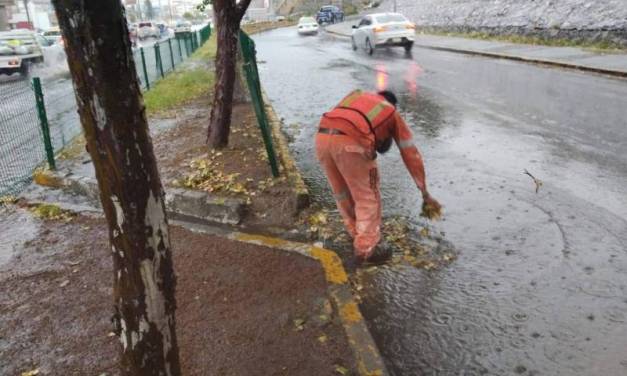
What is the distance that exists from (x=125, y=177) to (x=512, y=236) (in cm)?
370

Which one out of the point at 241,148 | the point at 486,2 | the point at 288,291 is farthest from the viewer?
the point at 486,2

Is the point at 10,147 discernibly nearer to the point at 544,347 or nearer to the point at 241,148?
the point at 241,148

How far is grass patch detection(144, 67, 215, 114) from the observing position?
11656mm

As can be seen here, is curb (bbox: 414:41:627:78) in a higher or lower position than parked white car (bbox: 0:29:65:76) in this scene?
lower

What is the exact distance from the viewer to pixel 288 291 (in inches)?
151

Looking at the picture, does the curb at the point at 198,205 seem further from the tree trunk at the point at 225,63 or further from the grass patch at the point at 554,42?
the grass patch at the point at 554,42

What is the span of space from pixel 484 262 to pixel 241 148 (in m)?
3.78

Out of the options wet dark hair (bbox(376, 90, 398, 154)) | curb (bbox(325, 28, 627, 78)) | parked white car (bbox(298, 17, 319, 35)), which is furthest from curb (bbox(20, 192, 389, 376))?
parked white car (bbox(298, 17, 319, 35))

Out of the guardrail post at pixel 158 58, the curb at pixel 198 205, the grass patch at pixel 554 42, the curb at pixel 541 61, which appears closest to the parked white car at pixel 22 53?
the guardrail post at pixel 158 58

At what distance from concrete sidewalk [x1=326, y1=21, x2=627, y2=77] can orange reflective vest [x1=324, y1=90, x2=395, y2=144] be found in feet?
35.3

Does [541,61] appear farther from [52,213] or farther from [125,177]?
[125,177]

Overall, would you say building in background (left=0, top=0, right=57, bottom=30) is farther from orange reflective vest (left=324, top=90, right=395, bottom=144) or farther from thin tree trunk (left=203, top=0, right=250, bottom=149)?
orange reflective vest (left=324, top=90, right=395, bottom=144)

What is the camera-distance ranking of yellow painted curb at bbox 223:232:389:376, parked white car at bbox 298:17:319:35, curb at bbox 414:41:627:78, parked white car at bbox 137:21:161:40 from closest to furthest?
yellow painted curb at bbox 223:232:389:376
curb at bbox 414:41:627:78
parked white car at bbox 298:17:319:35
parked white car at bbox 137:21:161:40

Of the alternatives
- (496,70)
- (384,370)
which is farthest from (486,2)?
(384,370)
